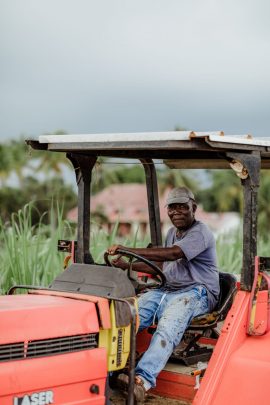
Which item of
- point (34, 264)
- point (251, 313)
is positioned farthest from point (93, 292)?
point (34, 264)

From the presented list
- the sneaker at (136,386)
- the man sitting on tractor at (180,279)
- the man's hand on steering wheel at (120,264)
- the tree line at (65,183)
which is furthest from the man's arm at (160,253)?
the tree line at (65,183)

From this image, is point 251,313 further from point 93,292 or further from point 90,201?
point 90,201

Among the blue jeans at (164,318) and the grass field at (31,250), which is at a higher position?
the grass field at (31,250)

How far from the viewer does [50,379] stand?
352 centimetres

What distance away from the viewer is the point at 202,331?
179 inches

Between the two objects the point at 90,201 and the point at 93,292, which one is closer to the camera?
the point at 93,292

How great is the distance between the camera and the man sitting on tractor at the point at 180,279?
424 centimetres

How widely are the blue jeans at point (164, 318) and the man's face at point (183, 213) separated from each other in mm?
483

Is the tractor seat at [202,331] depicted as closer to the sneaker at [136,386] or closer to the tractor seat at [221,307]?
the tractor seat at [221,307]

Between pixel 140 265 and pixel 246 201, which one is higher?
pixel 246 201

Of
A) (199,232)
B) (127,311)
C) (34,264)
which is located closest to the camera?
(127,311)

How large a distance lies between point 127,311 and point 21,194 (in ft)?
138

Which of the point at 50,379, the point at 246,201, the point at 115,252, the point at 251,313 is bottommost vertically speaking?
the point at 50,379

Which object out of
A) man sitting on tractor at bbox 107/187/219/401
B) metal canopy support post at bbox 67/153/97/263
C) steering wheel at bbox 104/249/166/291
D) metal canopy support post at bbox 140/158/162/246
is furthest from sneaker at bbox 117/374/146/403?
metal canopy support post at bbox 140/158/162/246
